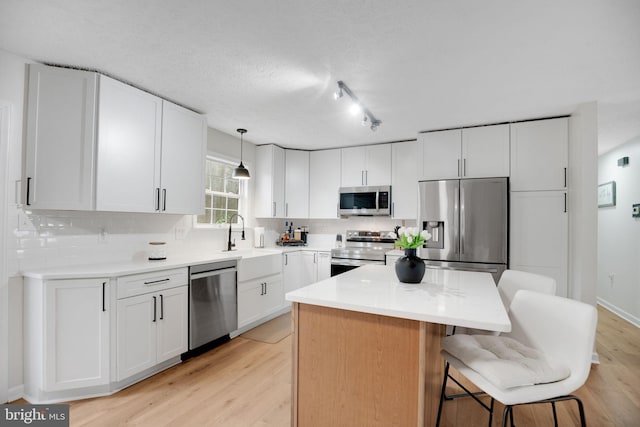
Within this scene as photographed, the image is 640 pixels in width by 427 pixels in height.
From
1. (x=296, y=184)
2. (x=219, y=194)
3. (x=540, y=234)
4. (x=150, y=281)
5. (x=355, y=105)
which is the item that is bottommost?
(x=150, y=281)

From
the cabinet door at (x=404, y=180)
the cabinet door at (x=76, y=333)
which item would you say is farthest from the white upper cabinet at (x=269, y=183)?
the cabinet door at (x=76, y=333)

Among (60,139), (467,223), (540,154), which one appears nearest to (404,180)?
(467,223)

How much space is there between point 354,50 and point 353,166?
2.61 m

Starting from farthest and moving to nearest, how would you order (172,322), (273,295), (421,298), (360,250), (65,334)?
1. (360,250)
2. (273,295)
3. (172,322)
4. (65,334)
5. (421,298)

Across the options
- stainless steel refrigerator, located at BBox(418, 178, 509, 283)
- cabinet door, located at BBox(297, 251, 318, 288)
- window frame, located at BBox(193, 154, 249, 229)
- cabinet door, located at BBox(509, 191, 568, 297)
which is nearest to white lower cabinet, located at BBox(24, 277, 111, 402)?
window frame, located at BBox(193, 154, 249, 229)

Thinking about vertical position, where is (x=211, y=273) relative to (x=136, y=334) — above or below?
above

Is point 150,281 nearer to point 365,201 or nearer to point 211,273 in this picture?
point 211,273

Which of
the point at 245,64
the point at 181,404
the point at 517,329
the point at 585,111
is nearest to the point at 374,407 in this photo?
the point at 517,329

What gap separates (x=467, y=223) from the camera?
3508mm

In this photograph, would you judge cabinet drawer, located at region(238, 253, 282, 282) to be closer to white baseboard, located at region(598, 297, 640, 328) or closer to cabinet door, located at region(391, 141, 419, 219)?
cabinet door, located at region(391, 141, 419, 219)

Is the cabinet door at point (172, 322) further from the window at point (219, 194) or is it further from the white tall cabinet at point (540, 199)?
the white tall cabinet at point (540, 199)

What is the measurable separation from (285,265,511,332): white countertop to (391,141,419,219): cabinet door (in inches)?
81.5

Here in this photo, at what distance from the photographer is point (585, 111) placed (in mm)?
2943

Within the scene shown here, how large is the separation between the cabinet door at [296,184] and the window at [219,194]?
30.0 inches
